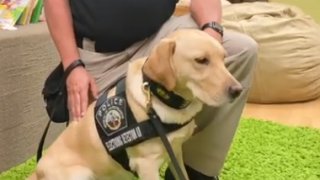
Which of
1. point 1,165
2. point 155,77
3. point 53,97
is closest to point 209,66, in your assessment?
point 155,77

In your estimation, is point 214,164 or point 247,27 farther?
point 247,27

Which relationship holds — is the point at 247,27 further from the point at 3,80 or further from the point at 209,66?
the point at 209,66

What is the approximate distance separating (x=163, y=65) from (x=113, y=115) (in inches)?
7.0

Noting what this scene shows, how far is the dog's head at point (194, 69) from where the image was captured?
114 cm

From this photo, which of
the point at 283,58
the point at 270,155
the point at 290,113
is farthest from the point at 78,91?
the point at 283,58

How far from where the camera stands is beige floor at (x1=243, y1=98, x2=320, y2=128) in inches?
102

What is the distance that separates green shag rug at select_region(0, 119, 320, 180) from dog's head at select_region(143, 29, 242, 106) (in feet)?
2.24

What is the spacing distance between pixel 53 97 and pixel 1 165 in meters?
0.53

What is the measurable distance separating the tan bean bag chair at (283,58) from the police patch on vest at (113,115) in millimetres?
1813

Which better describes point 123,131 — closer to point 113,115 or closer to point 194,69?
point 113,115

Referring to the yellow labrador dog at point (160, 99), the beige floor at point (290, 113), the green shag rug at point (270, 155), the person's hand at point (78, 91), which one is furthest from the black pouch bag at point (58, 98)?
the beige floor at point (290, 113)

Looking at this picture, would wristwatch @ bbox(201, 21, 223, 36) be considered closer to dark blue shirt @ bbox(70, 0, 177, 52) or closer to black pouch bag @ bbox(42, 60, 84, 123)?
dark blue shirt @ bbox(70, 0, 177, 52)

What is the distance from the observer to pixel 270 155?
201cm

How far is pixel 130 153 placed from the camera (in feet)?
3.98
